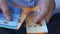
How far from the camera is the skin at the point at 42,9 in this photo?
0.97 m

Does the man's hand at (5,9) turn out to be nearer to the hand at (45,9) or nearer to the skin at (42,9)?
the skin at (42,9)

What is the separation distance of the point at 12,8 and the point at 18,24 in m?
0.15

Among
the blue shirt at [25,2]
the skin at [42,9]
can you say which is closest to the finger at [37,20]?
the skin at [42,9]

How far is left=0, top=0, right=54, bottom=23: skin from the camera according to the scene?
967 millimetres

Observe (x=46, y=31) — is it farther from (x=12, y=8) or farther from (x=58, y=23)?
(x=12, y=8)

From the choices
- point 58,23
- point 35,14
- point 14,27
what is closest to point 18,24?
point 14,27

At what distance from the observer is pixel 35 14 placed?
1.01 meters

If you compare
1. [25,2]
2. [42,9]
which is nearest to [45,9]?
[42,9]

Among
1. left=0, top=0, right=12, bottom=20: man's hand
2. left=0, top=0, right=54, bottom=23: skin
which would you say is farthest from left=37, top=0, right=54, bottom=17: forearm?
left=0, top=0, right=12, bottom=20: man's hand

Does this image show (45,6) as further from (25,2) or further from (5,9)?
(5,9)

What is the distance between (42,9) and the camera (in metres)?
1.01

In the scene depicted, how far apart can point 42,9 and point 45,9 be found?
0.06 ft

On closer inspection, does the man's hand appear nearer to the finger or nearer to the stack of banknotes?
the stack of banknotes

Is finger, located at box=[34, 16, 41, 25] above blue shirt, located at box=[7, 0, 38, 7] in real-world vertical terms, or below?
below
